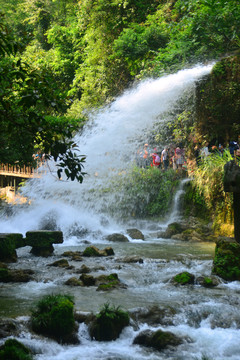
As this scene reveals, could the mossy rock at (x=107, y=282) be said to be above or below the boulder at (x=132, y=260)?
below

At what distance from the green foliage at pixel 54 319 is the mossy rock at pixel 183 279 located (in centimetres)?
313

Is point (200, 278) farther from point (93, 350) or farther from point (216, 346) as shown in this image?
point (93, 350)

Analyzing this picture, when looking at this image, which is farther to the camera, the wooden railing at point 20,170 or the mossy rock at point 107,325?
the wooden railing at point 20,170

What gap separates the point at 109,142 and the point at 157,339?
15894 mm

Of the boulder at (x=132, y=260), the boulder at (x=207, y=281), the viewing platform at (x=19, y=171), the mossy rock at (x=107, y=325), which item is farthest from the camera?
the viewing platform at (x=19, y=171)

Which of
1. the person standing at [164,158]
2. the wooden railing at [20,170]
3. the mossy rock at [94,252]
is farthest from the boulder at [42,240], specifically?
the wooden railing at [20,170]

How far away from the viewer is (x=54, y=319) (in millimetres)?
5809

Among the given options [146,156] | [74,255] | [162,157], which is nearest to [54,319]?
[74,255]

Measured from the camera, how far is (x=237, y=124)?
17641mm

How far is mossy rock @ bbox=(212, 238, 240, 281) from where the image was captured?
881 centimetres

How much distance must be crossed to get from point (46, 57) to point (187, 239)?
2239 centimetres

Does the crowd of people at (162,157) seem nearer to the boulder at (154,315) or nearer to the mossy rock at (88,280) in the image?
the mossy rock at (88,280)

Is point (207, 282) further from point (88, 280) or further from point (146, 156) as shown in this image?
point (146, 156)

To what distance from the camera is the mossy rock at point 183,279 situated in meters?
8.50
